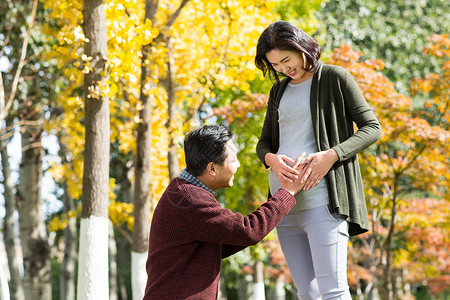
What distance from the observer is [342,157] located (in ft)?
8.02

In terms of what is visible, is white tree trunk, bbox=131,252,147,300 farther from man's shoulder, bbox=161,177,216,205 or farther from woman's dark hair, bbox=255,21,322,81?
woman's dark hair, bbox=255,21,322,81

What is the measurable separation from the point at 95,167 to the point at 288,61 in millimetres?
2728

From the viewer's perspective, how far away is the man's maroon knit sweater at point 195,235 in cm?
232

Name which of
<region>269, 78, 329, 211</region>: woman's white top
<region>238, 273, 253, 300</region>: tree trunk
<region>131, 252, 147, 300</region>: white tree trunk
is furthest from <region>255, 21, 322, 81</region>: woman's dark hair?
<region>238, 273, 253, 300</region>: tree trunk

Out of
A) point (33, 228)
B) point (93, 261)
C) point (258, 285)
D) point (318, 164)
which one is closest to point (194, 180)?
point (318, 164)

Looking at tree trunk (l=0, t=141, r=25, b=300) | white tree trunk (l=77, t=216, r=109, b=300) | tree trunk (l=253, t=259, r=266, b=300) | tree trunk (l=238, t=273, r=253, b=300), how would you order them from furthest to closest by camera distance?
tree trunk (l=238, t=273, r=253, b=300)
tree trunk (l=253, t=259, r=266, b=300)
tree trunk (l=0, t=141, r=25, b=300)
white tree trunk (l=77, t=216, r=109, b=300)

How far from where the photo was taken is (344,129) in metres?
2.61

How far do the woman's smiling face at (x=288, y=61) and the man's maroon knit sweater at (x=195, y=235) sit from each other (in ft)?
2.02

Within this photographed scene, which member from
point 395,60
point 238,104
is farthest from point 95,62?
point 395,60

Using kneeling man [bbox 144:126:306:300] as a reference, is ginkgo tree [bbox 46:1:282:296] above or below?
above

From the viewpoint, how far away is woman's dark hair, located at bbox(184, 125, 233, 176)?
2438 millimetres

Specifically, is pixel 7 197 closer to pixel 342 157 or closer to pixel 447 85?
pixel 447 85

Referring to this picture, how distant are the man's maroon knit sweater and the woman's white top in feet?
0.40

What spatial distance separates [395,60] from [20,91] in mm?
10205
